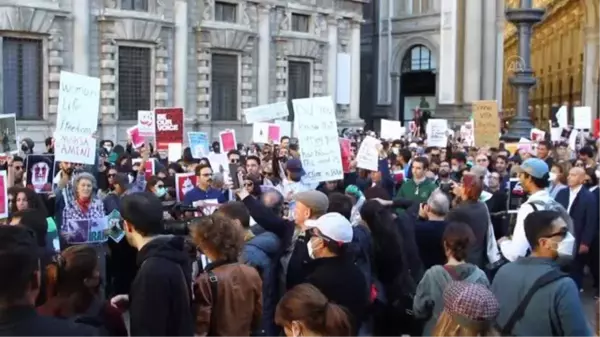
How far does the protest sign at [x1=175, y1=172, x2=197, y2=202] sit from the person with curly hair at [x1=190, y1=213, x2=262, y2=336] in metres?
5.29

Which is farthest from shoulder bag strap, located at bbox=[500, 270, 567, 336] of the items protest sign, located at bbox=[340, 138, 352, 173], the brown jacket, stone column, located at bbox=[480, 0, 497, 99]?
stone column, located at bbox=[480, 0, 497, 99]

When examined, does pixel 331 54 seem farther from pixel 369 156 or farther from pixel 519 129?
pixel 369 156

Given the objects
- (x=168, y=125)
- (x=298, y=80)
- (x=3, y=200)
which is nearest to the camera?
(x=3, y=200)

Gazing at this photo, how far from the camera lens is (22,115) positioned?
2397cm

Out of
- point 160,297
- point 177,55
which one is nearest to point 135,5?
point 177,55

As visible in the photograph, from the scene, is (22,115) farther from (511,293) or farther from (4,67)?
(511,293)

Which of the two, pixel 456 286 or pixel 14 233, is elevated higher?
pixel 14 233

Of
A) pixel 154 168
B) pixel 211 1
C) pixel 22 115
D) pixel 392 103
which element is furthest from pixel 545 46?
pixel 154 168

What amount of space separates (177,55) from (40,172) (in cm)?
1791

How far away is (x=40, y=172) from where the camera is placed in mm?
9953

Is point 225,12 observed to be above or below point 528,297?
above

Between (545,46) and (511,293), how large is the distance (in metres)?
61.6

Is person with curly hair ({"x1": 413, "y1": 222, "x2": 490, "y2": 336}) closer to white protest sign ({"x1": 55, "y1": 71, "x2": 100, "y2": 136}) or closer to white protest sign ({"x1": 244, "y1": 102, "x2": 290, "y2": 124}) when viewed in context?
white protest sign ({"x1": 55, "y1": 71, "x2": 100, "y2": 136})

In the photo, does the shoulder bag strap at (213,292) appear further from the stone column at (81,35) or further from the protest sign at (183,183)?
the stone column at (81,35)
